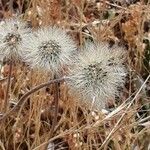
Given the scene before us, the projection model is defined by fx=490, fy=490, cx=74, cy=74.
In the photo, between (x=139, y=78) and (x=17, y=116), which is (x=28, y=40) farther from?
(x=139, y=78)

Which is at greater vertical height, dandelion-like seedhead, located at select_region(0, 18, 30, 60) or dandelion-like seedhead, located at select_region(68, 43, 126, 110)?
dandelion-like seedhead, located at select_region(0, 18, 30, 60)

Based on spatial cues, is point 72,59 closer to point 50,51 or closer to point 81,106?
point 50,51

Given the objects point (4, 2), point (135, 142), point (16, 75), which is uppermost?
point (4, 2)

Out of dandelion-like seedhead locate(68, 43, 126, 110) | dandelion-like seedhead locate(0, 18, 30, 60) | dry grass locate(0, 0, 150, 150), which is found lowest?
dry grass locate(0, 0, 150, 150)

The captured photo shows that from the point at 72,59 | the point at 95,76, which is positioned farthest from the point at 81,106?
the point at 95,76

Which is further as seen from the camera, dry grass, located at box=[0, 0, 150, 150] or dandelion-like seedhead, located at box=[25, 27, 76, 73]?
dry grass, located at box=[0, 0, 150, 150]

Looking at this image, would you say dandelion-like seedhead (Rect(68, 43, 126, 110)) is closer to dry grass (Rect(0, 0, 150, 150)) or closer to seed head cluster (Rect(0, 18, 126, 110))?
seed head cluster (Rect(0, 18, 126, 110))

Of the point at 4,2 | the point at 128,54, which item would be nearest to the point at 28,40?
the point at 128,54

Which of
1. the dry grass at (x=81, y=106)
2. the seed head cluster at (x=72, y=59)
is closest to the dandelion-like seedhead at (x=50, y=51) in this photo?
the seed head cluster at (x=72, y=59)

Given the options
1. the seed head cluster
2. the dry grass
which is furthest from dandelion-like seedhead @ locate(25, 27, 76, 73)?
the dry grass
